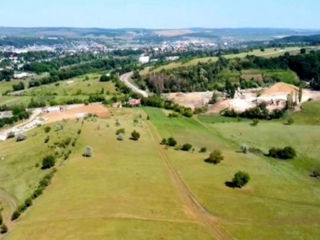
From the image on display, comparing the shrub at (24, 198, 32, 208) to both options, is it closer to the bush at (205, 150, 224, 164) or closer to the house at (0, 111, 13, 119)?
the bush at (205, 150, 224, 164)

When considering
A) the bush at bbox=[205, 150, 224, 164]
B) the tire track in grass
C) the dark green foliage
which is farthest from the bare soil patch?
the tire track in grass

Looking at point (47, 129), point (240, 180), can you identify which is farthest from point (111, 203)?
point (47, 129)

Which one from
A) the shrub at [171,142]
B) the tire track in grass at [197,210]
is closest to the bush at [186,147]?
the shrub at [171,142]

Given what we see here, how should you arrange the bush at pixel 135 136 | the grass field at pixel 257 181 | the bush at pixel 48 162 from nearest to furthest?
the grass field at pixel 257 181
the bush at pixel 48 162
the bush at pixel 135 136

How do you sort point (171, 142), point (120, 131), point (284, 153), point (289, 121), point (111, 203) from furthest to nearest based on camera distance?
point (289, 121), point (120, 131), point (171, 142), point (284, 153), point (111, 203)

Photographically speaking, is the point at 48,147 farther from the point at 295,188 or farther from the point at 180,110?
the point at 180,110

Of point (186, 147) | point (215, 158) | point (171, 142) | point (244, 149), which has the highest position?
point (215, 158)

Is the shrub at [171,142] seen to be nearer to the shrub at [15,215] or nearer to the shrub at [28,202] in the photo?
the shrub at [28,202]

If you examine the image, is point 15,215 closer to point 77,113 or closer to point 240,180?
point 240,180
